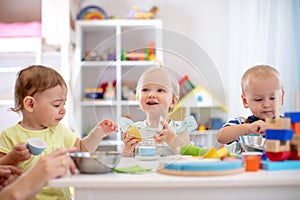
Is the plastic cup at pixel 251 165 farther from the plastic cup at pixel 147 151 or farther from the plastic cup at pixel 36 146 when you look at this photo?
the plastic cup at pixel 36 146

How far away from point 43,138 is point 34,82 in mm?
166

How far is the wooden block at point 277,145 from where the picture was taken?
0.92 metres

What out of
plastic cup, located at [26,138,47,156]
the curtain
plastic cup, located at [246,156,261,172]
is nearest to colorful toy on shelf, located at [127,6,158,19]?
the curtain

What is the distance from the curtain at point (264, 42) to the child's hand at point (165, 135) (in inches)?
86.3

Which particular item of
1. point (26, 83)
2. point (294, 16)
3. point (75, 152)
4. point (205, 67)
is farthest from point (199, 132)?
point (294, 16)

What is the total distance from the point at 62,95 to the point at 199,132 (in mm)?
424

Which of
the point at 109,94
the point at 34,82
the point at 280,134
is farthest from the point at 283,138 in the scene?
the point at 109,94

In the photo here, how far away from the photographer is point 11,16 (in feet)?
11.7

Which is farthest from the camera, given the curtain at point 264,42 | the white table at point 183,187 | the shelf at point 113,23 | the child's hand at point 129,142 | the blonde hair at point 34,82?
the shelf at point 113,23

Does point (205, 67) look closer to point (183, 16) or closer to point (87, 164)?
point (87, 164)

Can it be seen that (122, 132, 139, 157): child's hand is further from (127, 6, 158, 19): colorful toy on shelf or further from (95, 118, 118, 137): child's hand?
(127, 6, 158, 19): colorful toy on shelf

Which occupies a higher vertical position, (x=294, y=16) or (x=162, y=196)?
(x=294, y=16)

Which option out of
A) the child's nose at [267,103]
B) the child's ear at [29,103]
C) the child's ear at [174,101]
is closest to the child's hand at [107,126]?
the child's ear at [174,101]

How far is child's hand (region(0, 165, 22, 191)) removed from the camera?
1076 mm
